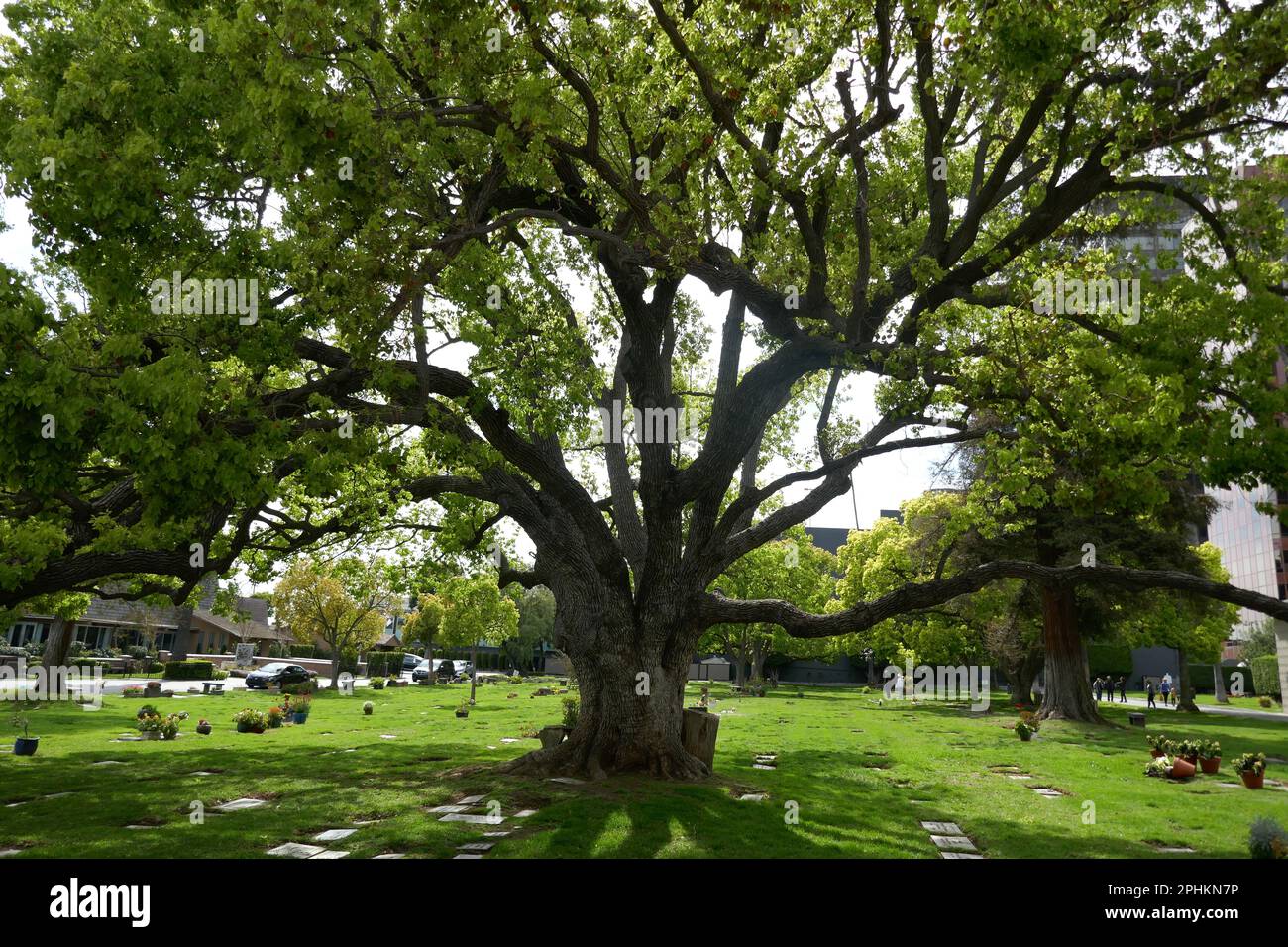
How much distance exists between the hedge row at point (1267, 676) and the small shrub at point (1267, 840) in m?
53.9

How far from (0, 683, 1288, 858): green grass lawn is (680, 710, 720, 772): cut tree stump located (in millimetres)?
850

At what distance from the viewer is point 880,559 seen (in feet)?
127

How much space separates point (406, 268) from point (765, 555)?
37570 mm

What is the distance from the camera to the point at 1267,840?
9180mm

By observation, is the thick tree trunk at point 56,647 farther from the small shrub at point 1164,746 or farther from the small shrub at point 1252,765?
the small shrub at point 1252,765

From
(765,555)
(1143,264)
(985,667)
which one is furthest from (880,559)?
(1143,264)

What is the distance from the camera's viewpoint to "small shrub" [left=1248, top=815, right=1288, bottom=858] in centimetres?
905

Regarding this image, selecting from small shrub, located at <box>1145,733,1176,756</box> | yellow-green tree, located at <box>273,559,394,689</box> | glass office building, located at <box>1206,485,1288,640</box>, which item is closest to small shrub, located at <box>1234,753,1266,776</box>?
small shrub, located at <box>1145,733,1176,756</box>

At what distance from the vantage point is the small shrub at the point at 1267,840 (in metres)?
9.05

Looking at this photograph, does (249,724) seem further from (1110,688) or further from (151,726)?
(1110,688)

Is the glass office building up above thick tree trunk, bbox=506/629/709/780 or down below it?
above

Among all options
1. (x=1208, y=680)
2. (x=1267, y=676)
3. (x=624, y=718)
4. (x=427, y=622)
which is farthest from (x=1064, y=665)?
(x=427, y=622)

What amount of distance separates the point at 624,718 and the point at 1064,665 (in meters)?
21.6

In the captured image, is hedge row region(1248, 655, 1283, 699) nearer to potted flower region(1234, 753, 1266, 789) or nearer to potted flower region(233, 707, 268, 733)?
potted flower region(1234, 753, 1266, 789)
